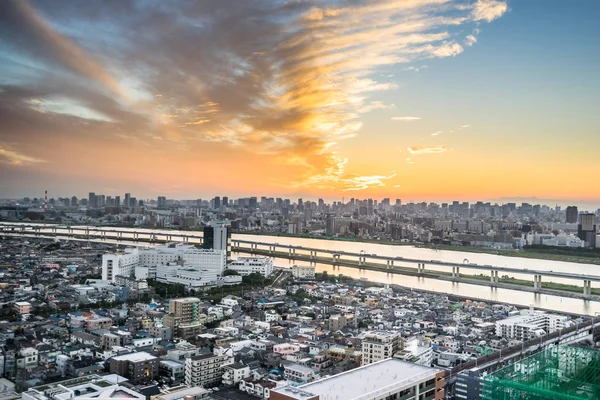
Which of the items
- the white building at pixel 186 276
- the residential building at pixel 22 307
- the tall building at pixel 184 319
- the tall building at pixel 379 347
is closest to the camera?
the tall building at pixel 379 347

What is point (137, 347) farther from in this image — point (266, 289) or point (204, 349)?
point (266, 289)

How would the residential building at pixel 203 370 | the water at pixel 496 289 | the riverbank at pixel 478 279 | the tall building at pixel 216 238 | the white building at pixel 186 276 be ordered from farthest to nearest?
the tall building at pixel 216 238 → the riverbank at pixel 478 279 → the white building at pixel 186 276 → the water at pixel 496 289 → the residential building at pixel 203 370

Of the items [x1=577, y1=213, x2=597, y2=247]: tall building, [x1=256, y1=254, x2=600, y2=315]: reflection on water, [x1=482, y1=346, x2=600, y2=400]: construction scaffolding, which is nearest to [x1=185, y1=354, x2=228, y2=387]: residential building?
[x1=482, y1=346, x2=600, y2=400]: construction scaffolding

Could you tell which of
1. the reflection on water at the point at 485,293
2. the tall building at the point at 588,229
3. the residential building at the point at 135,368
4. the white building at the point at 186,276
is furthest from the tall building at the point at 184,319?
the tall building at the point at 588,229

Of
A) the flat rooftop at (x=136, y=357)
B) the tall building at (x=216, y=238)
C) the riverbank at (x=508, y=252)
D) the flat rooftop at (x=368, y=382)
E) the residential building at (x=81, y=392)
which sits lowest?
the flat rooftop at (x=136, y=357)

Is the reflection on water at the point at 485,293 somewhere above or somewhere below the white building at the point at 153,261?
below

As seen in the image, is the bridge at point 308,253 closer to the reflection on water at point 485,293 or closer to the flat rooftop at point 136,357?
the reflection on water at point 485,293

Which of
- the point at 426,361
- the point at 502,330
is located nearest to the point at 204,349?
the point at 426,361
